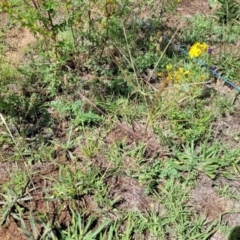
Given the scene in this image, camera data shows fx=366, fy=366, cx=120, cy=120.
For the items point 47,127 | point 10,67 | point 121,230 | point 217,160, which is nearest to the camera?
point 121,230

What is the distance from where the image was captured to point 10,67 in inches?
108

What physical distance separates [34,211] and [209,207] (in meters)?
0.99

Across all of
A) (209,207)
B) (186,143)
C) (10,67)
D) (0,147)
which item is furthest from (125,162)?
(10,67)

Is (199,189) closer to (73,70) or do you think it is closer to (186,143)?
(186,143)

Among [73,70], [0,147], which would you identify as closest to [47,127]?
[0,147]

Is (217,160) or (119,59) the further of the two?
(119,59)

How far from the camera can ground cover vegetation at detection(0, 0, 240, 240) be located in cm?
201

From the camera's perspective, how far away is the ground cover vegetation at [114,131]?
2.01 metres

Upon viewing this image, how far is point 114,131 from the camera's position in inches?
95.7

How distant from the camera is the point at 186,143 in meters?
2.37

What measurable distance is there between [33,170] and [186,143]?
0.98 metres

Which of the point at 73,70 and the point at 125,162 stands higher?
the point at 73,70

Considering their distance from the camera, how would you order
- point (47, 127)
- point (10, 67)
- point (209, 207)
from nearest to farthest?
1. point (209, 207)
2. point (47, 127)
3. point (10, 67)

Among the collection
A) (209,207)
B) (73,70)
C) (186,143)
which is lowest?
(209,207)
